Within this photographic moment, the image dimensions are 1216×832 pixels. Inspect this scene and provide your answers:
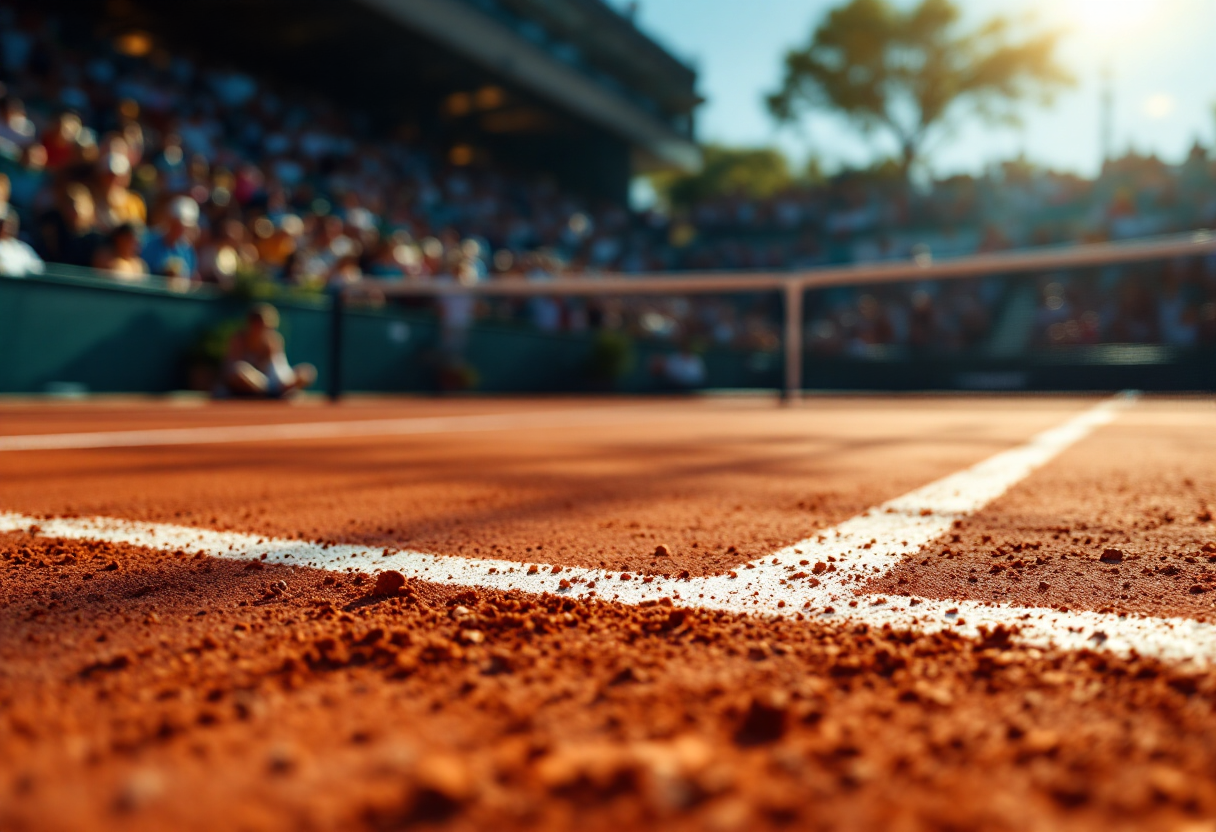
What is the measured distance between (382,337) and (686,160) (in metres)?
22.1

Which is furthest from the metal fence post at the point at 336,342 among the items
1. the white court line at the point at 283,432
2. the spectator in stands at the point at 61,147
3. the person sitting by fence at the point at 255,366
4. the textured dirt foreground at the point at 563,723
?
the textured dirt foreground at the point at 563,723

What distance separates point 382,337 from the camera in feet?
31.4

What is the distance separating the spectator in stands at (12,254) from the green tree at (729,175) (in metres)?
35.4

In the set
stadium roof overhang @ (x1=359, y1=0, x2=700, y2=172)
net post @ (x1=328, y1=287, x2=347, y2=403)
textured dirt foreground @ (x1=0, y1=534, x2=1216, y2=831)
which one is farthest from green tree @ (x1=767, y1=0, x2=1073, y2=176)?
textured dirt foreground @ (x1=0, y1=534, x2=1216, y2=831)

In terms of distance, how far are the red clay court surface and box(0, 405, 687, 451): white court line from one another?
1376mm

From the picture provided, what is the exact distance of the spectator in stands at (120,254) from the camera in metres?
7.34

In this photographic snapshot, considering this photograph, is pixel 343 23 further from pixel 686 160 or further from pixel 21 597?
pixel 21 597

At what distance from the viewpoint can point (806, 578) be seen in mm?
1261

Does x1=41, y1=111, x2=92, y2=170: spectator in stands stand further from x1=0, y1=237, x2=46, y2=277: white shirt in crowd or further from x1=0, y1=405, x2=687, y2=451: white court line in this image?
x1=0, y1=405, x2=687, y2=451: white court line

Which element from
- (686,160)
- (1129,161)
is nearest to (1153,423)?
(1129,161)

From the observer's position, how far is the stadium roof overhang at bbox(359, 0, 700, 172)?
18.9m

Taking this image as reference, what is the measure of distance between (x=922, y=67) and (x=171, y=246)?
86.3ft

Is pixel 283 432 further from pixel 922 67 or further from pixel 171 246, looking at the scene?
pixel 922 67

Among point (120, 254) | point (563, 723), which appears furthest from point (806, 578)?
point (120, 254)
